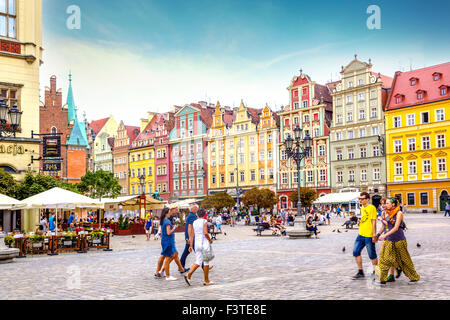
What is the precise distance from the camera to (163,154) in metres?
80.2

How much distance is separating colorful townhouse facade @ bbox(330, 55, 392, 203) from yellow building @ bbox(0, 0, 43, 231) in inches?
1631

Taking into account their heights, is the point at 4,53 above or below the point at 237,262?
above

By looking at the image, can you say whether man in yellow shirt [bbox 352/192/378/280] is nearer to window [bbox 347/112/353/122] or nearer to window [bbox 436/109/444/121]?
window [bbox 436/109/444/121]

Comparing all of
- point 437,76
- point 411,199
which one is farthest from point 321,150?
point 437,76

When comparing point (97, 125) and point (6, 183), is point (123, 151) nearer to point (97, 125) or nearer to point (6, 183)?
point (97, 125)

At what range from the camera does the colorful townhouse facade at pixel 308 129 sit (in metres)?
62.2

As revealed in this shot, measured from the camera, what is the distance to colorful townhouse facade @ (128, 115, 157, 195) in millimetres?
82562

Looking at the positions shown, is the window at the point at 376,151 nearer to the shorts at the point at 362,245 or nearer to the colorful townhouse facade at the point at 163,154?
the colorful townhouse facade at the point at 163,154

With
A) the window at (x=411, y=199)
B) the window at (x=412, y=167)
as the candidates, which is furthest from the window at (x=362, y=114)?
the window at (x=411, y=199)

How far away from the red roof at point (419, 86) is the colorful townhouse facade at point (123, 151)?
44814mm

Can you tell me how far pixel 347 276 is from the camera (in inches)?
407

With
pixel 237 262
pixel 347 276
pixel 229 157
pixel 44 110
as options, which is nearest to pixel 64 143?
pixel 44 110
